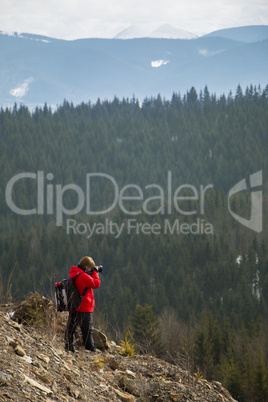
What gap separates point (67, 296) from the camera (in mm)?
8555

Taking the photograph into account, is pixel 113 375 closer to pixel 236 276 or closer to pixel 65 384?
pixel 65 384

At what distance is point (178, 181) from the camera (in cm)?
15050

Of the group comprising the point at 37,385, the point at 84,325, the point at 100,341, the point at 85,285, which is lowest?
the point at 100,341

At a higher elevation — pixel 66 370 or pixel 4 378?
pixel 4 378

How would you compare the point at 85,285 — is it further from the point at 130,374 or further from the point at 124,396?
the point at 124,396

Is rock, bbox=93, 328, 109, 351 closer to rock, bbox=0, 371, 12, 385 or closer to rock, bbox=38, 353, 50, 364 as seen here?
rock, bbox=38, 353, 50, 364

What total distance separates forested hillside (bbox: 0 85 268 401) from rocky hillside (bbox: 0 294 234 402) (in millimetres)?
23591

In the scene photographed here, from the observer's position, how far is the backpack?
8508 mm

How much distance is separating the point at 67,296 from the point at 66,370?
1.62 meters

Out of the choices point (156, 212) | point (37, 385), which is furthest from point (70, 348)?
point (156, 212)

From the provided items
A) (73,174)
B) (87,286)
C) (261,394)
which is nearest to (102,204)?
(73,174)

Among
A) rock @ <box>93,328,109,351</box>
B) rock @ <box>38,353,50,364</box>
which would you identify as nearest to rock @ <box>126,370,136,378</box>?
rock @ <box>93,328,109,351</box>

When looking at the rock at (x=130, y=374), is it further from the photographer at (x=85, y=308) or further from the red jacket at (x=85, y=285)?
the red jacket at (x=85, y=285)

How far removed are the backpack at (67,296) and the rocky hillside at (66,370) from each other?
48 centimetres
